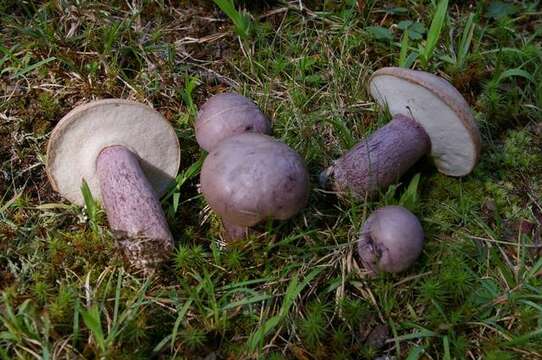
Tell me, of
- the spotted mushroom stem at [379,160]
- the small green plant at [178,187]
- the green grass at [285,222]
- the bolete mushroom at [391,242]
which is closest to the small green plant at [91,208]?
the green grass at [285,222]

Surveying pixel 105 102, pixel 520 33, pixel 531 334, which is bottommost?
pixel 531 334

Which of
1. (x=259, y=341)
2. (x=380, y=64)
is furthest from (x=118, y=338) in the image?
(x=380, y=64)

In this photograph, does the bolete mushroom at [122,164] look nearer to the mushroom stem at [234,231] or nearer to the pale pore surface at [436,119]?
the mushroom stem at [234,231]

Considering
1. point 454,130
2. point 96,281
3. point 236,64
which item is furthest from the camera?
point 236,64

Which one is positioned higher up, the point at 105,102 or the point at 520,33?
the point at 105,102

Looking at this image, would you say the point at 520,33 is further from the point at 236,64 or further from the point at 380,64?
the point at 236,64

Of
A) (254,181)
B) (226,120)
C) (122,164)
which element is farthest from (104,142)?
(254,181)

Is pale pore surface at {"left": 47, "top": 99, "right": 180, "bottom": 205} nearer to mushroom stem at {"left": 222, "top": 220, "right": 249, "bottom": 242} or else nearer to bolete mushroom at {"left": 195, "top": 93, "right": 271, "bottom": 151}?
bolete mushroom at {"left": 195, "top": 93, "right": 271, "bottom": 151}

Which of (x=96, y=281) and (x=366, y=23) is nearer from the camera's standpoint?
(x=96, y=281)
